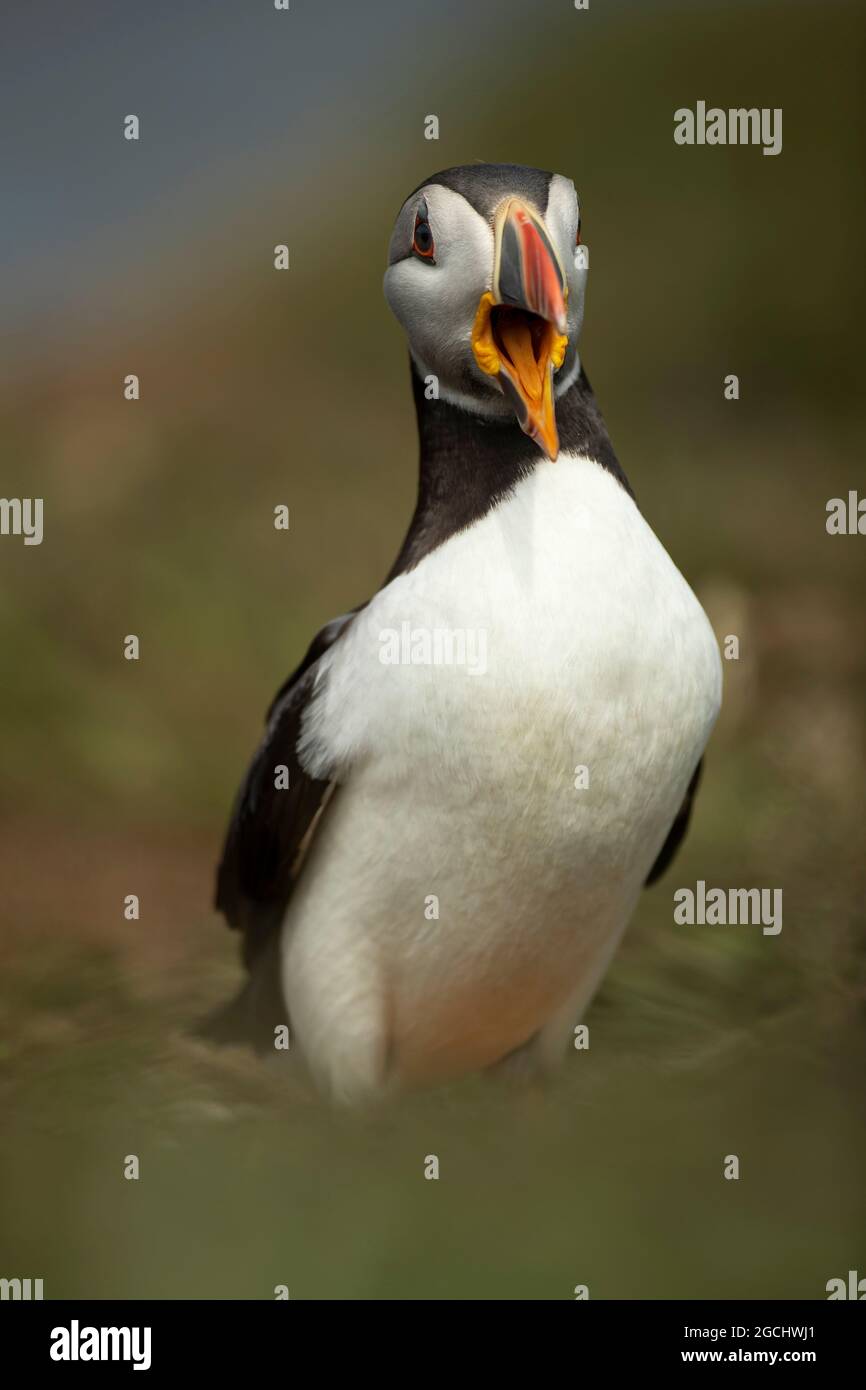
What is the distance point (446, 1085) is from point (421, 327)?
1.26 metres

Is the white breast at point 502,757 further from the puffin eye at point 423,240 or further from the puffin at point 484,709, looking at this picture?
the puffin eye at point 423,240

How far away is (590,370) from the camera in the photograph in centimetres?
377

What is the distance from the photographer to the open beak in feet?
6.03

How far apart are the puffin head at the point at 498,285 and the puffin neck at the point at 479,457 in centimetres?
3

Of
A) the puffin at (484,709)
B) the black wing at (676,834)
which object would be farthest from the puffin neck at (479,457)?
the black wing at (676,834)

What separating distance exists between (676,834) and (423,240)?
1.11 m

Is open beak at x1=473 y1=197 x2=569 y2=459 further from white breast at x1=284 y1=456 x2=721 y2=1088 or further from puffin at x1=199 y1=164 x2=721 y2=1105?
white breast at x1=284 y1=456 x2=721 y2=1088

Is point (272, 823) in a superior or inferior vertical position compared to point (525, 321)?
inferior

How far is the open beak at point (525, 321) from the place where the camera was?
1838mm

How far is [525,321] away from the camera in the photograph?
2020 mm

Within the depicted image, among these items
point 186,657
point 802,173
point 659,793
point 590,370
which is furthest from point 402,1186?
point 590,370

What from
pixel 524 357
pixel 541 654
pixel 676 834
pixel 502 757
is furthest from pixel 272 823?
pixel 524 357

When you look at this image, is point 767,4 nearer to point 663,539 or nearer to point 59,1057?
point 663,539

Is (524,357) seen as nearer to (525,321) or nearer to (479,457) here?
(525,321)
